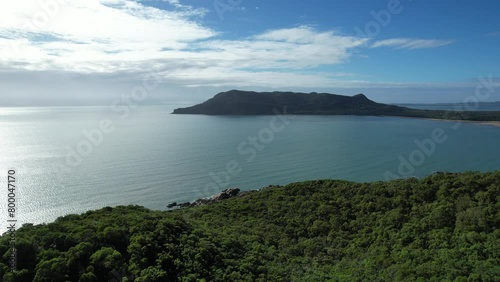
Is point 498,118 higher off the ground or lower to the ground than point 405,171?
higher

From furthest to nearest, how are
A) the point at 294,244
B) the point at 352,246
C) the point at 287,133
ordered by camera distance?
the point at 287,133 → the point at 294,244 → the point at 352,246

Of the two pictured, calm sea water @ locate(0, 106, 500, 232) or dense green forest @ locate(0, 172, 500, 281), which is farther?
calm sea water @ locate(0, 106, 500, 232)

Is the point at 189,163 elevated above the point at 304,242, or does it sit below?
above

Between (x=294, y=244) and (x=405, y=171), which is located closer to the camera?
(x=294, y=244)

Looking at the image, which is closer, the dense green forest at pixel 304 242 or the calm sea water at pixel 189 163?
the dense green forest at pixel 304 242

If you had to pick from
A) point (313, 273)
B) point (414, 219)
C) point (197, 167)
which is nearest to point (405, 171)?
point (197, 167)

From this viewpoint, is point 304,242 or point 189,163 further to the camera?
point 189,163

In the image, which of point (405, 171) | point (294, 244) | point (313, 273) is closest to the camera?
point (313, 273)

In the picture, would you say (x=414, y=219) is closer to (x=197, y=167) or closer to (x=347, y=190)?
(x=347, y=190)
